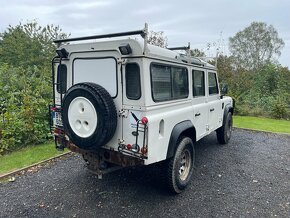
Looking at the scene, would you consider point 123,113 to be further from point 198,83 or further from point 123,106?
point 198,83

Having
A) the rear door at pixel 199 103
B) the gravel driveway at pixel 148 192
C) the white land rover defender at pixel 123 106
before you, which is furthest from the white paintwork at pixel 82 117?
the rear door at pixel 199 103

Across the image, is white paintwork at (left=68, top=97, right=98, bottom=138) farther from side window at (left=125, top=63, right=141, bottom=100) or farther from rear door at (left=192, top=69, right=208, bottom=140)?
rear door at (left=192, top=69, right=208, bottom=140)

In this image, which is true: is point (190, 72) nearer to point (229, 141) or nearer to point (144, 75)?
point (144, 75)

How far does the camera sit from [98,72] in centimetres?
351

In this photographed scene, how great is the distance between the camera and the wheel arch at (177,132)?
356 cm

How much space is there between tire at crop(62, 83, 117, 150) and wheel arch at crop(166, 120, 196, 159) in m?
0.86

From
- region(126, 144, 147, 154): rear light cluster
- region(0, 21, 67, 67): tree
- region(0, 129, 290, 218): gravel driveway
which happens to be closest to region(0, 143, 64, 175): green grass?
region(0, 129, 290, 218): gravel driveway

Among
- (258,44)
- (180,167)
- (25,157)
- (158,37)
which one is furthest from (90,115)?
(258,44)

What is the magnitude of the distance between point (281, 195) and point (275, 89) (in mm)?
11397

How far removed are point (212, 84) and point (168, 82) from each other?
2.32 m

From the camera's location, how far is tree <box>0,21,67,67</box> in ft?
68.8

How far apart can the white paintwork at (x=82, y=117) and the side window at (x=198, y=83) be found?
2.15 metres

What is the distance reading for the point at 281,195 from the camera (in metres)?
3.92

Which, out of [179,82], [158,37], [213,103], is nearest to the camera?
[179,82]
